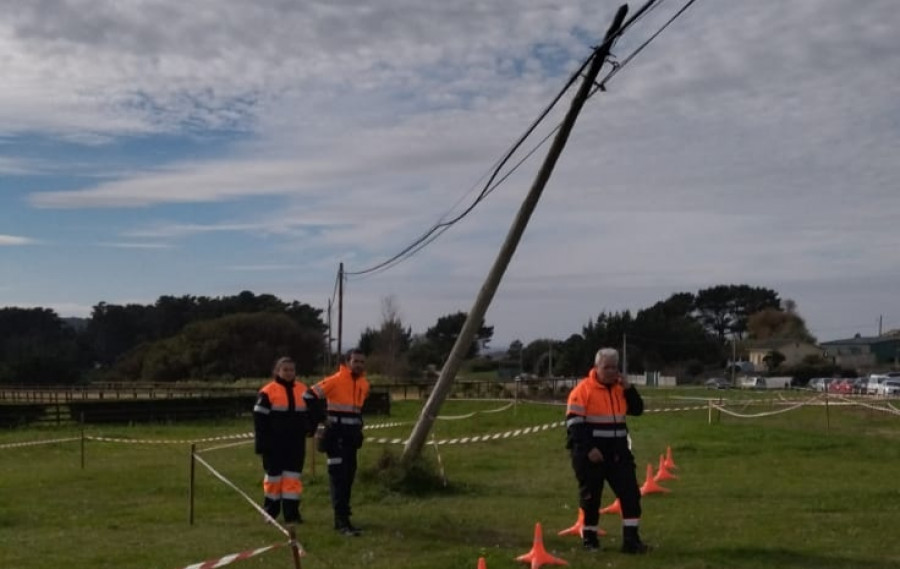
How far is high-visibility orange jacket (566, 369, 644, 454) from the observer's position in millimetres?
10625

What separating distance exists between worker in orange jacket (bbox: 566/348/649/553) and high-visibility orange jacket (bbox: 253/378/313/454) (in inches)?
128

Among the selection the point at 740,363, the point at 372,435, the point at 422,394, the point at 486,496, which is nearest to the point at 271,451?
the point at 486,496

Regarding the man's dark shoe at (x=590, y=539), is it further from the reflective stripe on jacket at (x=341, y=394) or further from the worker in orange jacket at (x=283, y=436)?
the worker in orange jacket at (x=283, y=436)

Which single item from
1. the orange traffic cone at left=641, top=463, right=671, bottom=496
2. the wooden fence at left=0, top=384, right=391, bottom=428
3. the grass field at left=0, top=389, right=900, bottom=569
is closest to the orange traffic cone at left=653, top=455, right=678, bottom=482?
the grass field at left=0, top=389, right=900, bottom=569

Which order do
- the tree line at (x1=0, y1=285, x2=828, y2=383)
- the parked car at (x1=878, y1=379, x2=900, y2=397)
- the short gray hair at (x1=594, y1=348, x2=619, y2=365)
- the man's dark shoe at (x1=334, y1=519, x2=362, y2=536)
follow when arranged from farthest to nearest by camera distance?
the tree line at (x1=0, y1=285, x2=828, y2=383) → the parked car at (x1=878, y1=379, x2=900, y2=397) → the man's dark shoe at (x1=334, y1=519, x2=362, y2=536) → the short gray hair at (x1=594, y1=348, x2=619, y2=365)

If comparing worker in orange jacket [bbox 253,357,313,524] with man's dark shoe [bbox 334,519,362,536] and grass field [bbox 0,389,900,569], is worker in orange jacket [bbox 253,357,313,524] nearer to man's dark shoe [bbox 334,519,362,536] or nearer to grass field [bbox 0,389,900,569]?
grass field [bbox 0,389,900,569]

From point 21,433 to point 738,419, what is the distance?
2001cm

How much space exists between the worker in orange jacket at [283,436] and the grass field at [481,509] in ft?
1.39

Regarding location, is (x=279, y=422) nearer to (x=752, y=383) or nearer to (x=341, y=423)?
(x=341, y=423)

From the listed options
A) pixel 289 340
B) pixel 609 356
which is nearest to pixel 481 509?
pixel 609 356

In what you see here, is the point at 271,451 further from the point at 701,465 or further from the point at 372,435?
the point at 372,435

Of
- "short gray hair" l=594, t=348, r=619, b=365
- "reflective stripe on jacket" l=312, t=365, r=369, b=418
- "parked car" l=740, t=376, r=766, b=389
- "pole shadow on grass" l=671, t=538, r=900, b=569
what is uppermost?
"parked car" l=740, t=376, r=766, b=389

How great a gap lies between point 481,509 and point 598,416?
3.73m

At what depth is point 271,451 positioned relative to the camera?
41.4 feet
